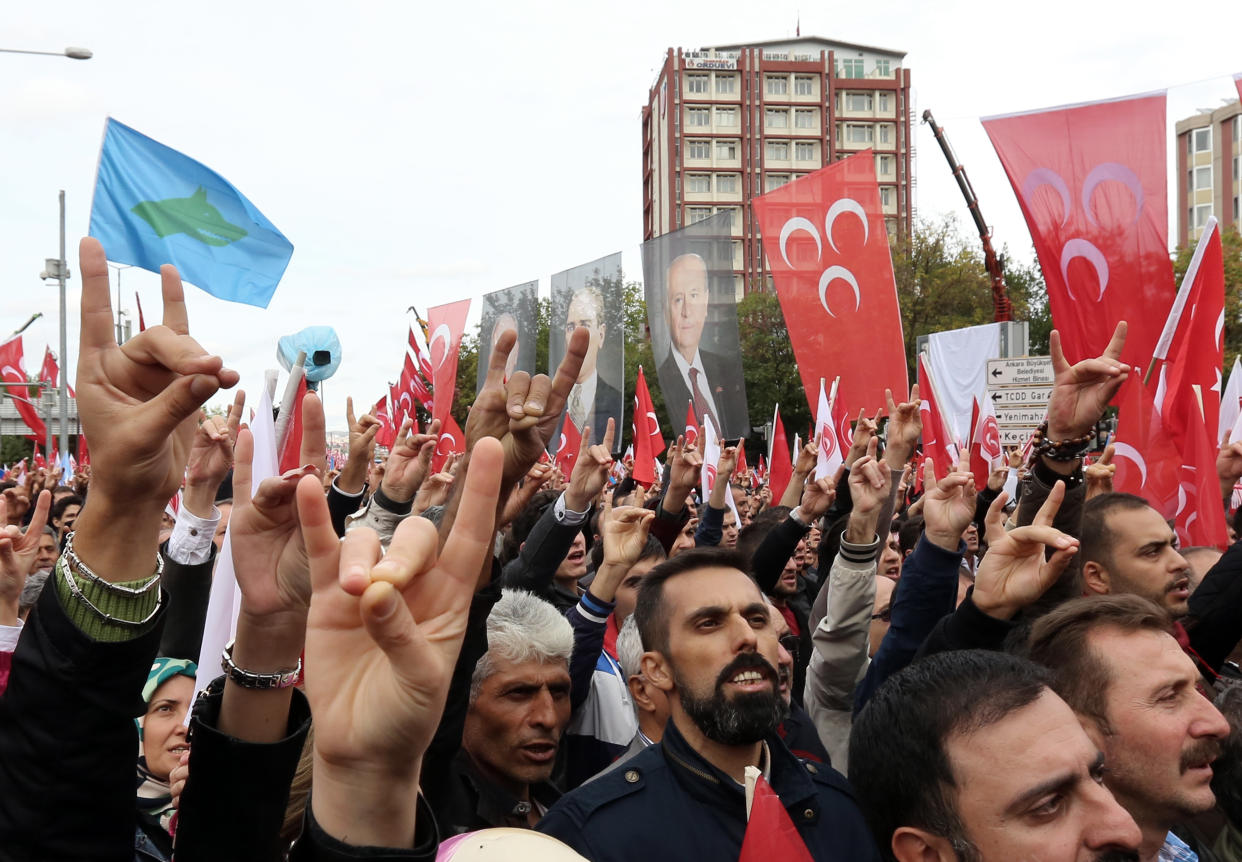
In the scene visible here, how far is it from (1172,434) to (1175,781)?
4.23 metres

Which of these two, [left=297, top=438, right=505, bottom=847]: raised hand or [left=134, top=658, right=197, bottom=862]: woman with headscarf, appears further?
[left=134, top=658, right=197, bottom=862]: woman with headscarf

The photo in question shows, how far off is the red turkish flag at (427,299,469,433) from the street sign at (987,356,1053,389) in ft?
19.8

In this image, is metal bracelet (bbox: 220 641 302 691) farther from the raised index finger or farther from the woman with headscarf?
the woman with headscarf

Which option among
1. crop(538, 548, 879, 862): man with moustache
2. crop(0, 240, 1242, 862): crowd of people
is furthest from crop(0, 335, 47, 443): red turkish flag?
crop(538, 548, 879, 862): man with moustache

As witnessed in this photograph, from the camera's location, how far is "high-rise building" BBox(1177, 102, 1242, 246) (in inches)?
2771

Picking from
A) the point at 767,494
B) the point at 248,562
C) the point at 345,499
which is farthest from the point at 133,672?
the point at 767,494

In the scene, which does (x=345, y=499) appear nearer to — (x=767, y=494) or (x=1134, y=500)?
(x=1134, y=500)

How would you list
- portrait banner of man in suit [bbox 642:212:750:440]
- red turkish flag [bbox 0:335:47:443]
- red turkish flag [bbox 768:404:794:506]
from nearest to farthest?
portrait banner of man in suit [bbox 642:212:750:440], red turkish flag [bbox 768:404:794:506], red turkish flag [bbox 0:335:47:443]

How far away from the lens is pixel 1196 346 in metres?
6.00

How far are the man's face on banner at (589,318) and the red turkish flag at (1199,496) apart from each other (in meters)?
6.41

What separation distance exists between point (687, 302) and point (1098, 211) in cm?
466

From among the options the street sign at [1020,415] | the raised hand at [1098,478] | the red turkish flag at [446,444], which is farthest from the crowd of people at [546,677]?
the red turkish flag at [446,444]

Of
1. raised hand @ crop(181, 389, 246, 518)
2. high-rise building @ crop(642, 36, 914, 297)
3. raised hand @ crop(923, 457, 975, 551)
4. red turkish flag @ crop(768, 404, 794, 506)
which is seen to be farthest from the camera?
high-rise building @ crop(642, 36, 914, 297)

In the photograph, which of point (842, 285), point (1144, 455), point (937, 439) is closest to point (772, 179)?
point (937, 439)
